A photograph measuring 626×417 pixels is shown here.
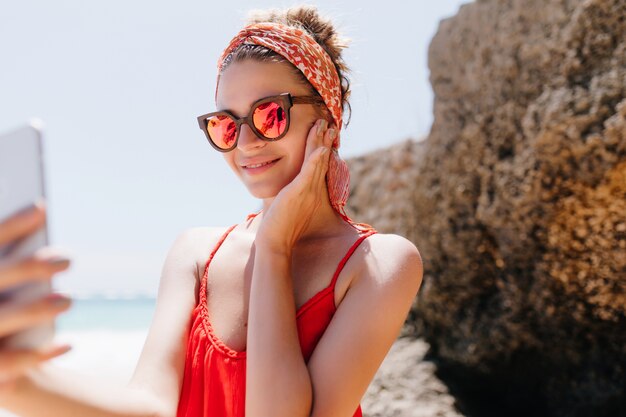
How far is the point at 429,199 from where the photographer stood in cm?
468

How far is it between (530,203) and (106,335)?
24093 mm

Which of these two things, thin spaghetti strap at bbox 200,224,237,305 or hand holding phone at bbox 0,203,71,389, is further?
thin spaghetti strap at bbox 200,224,237,305

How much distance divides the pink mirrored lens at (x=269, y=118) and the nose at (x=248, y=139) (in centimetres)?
3

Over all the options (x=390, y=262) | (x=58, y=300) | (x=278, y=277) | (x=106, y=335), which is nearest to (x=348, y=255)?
(x=390, y=262)

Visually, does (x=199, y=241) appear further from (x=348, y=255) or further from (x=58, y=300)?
(x=58, y=300)

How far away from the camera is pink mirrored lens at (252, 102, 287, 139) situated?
2051 millimetres

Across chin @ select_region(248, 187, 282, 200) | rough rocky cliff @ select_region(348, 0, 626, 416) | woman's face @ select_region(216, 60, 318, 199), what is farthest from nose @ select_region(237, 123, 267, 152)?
rough rocky cliff @ select_region(348, 0, 626, 416)

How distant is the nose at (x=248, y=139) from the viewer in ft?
6.81

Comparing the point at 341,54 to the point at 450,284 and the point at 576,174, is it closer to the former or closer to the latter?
the point at 576,174

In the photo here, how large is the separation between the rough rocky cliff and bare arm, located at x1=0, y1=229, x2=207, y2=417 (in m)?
2.21

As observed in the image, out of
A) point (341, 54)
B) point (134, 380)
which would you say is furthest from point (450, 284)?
point (134, 380)

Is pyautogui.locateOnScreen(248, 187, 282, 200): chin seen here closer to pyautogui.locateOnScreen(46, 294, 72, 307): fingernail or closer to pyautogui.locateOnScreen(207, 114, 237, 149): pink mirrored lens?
pyautogui.locateOnScreen(207, 114, 237, 149): pink mirrored lens

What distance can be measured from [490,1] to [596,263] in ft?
6.13

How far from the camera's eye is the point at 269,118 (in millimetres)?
2051
